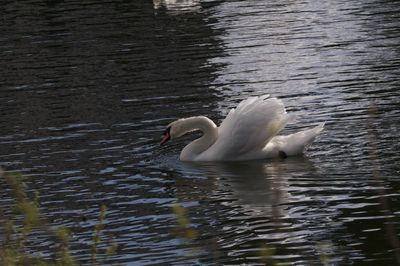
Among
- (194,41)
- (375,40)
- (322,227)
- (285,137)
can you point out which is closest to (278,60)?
(375,40)

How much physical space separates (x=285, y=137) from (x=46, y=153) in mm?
3772

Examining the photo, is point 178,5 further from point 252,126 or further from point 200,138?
point 252,126

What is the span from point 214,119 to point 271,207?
6653 mm

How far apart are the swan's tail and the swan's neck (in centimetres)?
109

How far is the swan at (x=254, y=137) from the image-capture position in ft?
55.6

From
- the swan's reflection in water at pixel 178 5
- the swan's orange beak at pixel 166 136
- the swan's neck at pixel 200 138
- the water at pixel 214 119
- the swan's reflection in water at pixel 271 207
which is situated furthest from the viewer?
the swan's reflection in water at pixel 178 5

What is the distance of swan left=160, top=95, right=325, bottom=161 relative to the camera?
17.0 m

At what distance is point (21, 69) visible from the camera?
92.2ft

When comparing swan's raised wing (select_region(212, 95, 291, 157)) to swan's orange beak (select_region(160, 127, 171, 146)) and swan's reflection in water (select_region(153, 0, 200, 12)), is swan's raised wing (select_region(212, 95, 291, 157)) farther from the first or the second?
swan's reflection in water (select_region(153, 0, 200, 12))

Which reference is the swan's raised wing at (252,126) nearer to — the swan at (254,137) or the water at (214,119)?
the swan at (254,137)

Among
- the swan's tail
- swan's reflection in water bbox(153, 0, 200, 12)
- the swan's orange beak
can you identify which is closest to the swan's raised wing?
the swan's tail

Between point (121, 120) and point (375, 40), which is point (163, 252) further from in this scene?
point (375, 40)

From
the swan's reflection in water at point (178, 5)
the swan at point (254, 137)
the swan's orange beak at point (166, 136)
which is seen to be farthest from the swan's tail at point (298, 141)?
the swan's reflection in water at point (178, 5)

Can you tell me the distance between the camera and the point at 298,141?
55.4 ft
